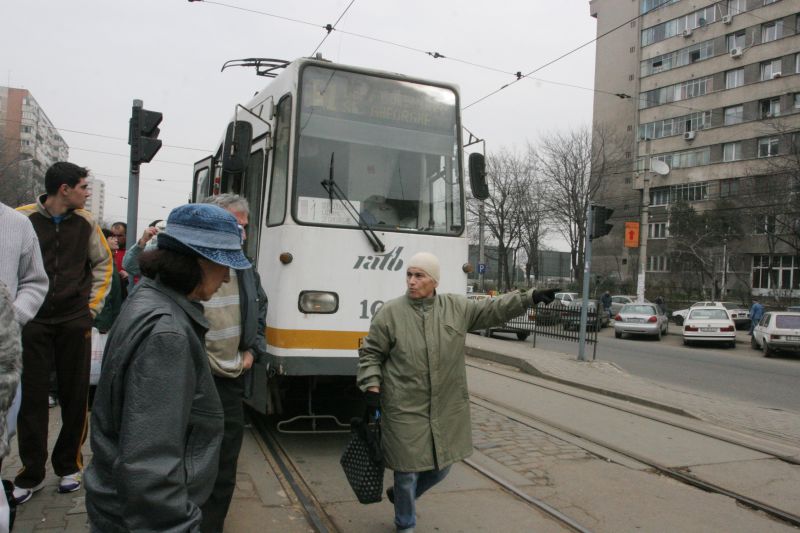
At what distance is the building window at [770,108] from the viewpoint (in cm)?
4462

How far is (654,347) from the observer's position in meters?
21.9

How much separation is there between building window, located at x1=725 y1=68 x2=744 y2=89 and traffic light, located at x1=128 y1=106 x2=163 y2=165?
167 ft

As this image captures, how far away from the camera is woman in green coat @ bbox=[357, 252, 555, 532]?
350 cm

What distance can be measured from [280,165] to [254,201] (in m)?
0.60

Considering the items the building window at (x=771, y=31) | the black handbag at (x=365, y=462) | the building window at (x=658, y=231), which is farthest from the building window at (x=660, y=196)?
the black handbag at (x=365, y=462)

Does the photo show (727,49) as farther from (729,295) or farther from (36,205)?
(36,205)

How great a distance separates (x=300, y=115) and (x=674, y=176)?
2082 inches

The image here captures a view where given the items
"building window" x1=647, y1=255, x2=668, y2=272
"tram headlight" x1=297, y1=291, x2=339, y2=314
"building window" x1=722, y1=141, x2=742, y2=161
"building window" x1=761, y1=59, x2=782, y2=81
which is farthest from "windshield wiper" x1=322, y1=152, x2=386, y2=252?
"building window" x1=647, y1=255, x2=668, y2=272

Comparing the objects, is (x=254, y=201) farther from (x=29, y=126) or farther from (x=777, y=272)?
(x=29, y=126)

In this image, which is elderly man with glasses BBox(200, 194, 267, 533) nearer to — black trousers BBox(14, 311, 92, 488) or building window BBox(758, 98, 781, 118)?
black trousers BBox(14, 311, 92, 488)

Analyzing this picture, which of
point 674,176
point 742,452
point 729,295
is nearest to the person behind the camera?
point 742,452

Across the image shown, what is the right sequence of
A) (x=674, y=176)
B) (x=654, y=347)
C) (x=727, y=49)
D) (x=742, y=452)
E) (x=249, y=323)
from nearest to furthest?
1. (x=249, y=323)
2. (x=742, y=452)
3. (x=654, y=347)
4. (x=727, y=49)
5. (x=674, y=176)

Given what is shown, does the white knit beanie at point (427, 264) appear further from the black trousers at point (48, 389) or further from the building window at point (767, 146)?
the building window at point (767, 146)

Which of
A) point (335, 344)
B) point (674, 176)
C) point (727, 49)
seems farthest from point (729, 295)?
point (335, 344)
